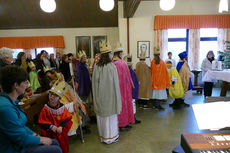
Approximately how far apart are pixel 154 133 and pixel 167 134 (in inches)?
9.2

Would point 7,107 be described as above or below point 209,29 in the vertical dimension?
below

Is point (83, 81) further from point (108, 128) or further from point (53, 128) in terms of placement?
point (53, 128)

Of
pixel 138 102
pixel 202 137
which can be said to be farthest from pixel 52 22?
pixel 202 137

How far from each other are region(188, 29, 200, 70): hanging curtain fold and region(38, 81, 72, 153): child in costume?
5.90 metres

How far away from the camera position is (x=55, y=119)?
2.14m

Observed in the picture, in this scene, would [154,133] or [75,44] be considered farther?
[75,44]

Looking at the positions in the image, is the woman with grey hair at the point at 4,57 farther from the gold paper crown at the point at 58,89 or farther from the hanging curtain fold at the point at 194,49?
the hanging curtain fold at the point at 194,49

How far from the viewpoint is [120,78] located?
9.30 feet

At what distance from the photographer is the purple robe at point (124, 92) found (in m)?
2.85

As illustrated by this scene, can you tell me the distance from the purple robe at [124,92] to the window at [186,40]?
4.63 m

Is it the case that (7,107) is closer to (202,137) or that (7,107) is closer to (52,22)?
(202,137)

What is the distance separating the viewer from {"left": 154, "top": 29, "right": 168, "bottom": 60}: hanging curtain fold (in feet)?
20.3

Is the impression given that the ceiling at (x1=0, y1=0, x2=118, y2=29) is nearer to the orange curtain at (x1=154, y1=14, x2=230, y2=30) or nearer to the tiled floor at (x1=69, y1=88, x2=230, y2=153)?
the orange curtain at (x1=154, y1=14, x2=230, y2=30)

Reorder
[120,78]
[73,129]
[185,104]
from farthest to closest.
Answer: [185,104] → [120,78] → [73,129]
